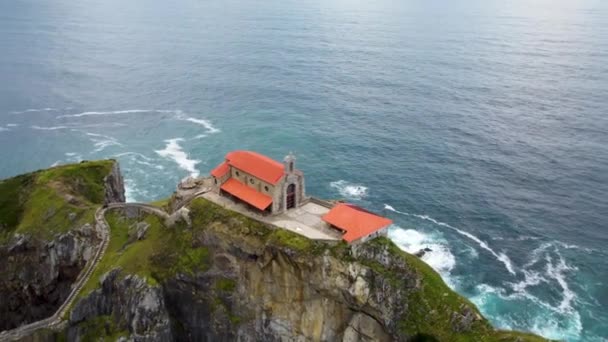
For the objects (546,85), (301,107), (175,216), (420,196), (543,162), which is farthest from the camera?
(546,85)

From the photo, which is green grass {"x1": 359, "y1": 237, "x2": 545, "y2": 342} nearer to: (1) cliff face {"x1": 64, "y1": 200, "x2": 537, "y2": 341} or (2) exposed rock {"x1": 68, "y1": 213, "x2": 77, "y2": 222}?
(1) cliff face {"x1": 64, "y1": 200, "x2": 537, "y2": 341}

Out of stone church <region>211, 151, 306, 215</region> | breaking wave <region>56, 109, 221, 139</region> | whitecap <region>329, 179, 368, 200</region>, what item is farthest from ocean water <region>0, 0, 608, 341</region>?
stone church <region>211, 151, 306, 215</region>

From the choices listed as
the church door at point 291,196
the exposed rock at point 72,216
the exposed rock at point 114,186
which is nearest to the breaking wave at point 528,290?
the church door at point 291,196

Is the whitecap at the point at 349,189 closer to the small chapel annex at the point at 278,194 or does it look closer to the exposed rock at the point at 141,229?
the small chapel annex at the point at 278,194

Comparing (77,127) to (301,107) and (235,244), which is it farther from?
(235,244)

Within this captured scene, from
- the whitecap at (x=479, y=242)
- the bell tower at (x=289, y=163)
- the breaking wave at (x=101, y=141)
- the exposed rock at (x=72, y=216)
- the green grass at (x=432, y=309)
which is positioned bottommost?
the breaking wave at (x=101, y=141)

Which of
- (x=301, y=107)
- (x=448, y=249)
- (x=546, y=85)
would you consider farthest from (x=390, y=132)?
(x=546, y=85)
